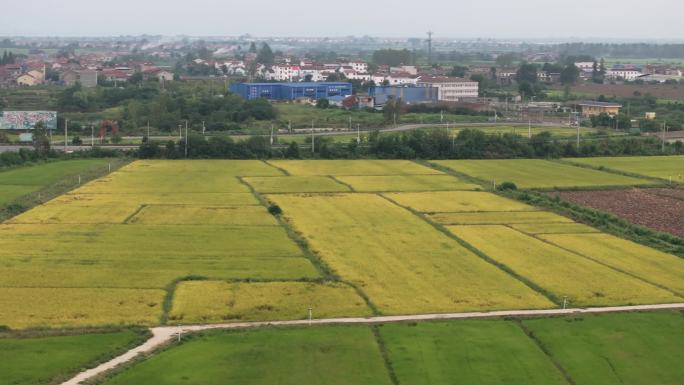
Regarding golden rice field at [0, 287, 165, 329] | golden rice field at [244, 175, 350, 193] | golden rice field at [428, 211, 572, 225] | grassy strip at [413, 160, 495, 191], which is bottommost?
golden rice field at [0, 287, 165, 329]

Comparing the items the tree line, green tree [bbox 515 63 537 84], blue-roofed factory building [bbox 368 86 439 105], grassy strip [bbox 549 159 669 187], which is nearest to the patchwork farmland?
grassy strip [bbox 549 159 669 187]

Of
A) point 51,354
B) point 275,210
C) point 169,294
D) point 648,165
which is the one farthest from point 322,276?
point 648,165

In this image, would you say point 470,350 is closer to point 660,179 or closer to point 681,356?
point 681,356

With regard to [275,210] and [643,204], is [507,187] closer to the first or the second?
[643,204]

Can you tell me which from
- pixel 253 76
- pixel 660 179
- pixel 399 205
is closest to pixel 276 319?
pixel 399 205

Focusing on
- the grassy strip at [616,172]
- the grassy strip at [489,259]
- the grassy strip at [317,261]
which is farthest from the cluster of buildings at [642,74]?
the grassy strip at [317,261]

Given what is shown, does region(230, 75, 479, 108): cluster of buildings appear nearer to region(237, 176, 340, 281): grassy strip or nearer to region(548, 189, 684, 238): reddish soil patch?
region(548, 189, 684, 238): reddish soil patch
